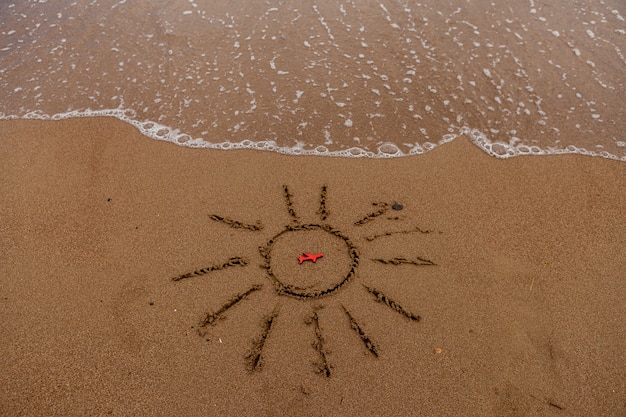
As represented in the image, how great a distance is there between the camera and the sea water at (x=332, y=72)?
4387 mm

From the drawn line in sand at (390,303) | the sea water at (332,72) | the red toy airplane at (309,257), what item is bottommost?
the red toy airplane at (309,257)

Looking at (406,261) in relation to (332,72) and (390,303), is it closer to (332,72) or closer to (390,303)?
(390,303)

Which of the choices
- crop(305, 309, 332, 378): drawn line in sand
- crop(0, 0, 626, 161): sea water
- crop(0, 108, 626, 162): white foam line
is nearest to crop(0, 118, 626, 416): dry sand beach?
crop(305, 309, 332, 378): drawn line in sand

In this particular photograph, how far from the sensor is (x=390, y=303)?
300 centimetres

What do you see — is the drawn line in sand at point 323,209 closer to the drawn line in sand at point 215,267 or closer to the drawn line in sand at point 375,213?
the drawn line in sand at point 375,213

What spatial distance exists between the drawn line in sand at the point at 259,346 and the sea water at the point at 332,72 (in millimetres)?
1816

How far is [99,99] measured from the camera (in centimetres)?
487

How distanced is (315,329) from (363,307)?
1.24ft

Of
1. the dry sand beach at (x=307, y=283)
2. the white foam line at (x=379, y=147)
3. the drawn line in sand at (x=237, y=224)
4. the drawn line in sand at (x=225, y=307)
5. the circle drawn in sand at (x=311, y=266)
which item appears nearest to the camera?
the dry sand beach at (x=307, y=283)

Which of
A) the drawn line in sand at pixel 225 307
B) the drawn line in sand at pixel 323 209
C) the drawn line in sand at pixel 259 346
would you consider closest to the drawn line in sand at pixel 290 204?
the drawn line in sand at pixel 323 209

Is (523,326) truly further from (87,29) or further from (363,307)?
(87,29)

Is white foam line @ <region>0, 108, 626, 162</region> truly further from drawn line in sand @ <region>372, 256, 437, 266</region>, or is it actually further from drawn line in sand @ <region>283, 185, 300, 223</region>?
drawn line in sand @ <region>372, 256, 437, 266</region>

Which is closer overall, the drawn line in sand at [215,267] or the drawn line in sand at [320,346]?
the drawn line in sand at [320,346]

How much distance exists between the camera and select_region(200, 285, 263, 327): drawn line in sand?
291 cm
